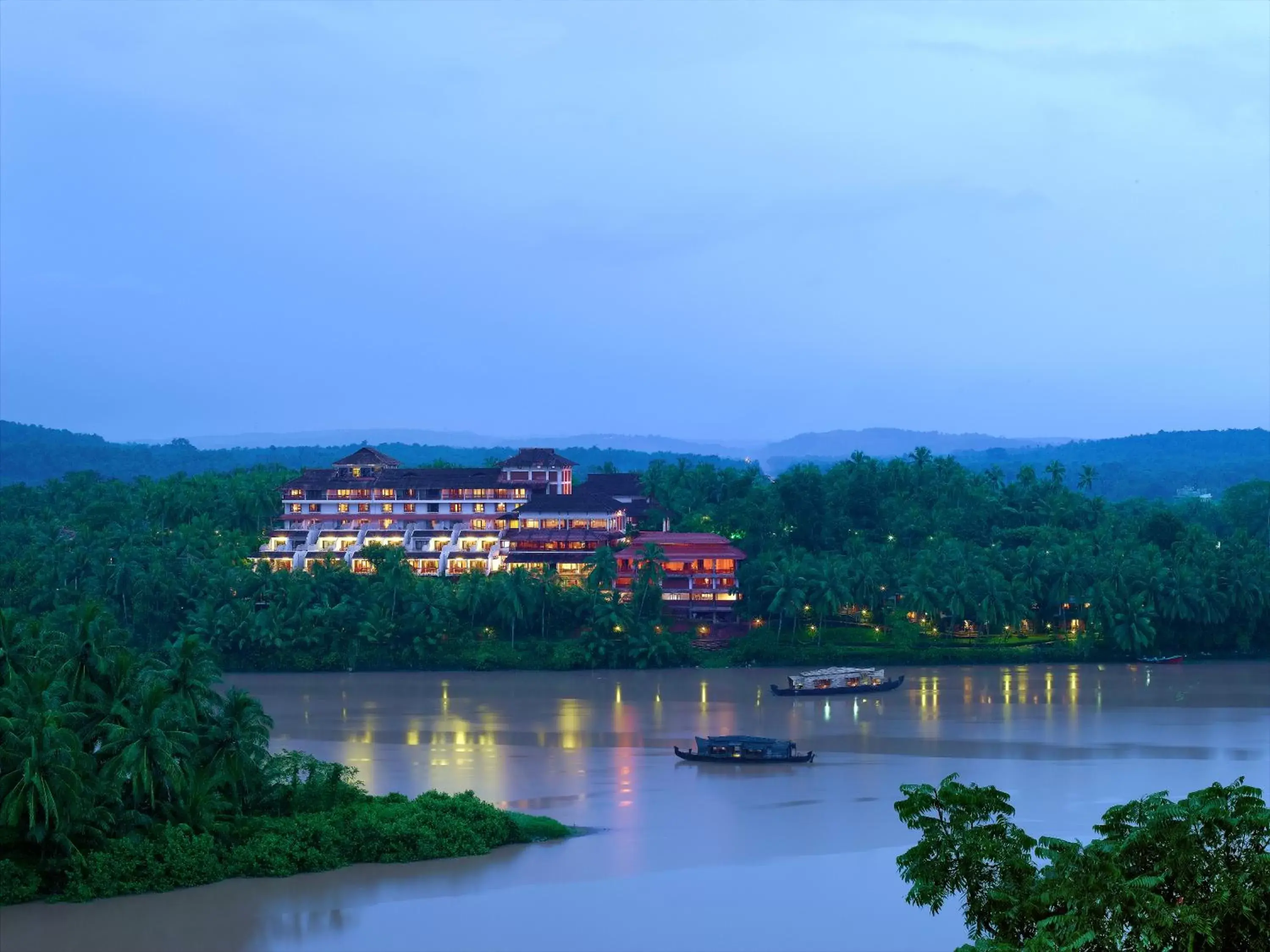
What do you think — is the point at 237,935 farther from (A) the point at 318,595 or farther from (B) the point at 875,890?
(A) the point at 318,595

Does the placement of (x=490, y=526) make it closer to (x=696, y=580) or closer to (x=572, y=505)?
(x=572, y=505)

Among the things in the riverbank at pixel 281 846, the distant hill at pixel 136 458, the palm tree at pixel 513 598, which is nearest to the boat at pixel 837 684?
the palm tree at pixel 513 598

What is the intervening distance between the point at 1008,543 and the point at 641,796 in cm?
2835

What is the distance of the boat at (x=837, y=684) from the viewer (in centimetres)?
3847

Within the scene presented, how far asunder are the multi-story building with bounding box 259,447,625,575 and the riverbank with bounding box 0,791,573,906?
88.6 ft

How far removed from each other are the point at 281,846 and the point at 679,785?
28.1 feet

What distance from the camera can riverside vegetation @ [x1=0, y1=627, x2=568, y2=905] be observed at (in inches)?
768

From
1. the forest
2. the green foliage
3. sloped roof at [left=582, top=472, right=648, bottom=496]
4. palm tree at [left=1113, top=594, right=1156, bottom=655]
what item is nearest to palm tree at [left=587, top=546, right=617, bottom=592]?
the forest

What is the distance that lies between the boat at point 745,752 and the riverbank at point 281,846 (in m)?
Result: 6.30

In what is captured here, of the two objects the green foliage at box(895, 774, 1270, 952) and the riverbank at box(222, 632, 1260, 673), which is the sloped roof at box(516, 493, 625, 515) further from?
the green foliage at box(895, 774, 1270, 952)

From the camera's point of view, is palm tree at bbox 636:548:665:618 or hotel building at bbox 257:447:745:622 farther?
hotel building at bbox 257:447:745:622

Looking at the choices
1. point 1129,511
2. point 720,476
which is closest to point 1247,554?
point 1129,511

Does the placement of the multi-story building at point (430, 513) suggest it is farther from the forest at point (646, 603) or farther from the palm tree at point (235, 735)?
the palm tree at point (235, 735)

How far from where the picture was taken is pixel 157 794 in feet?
67.7
